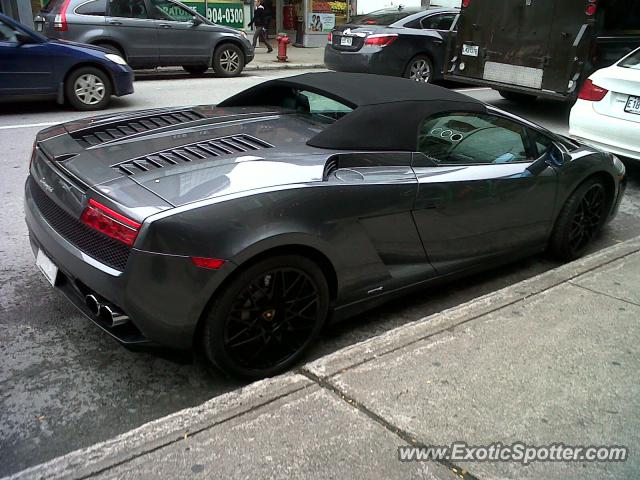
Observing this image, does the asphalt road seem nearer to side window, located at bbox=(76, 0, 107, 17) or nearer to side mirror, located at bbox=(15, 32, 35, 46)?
side mirror, located at bbox=(15, 32, 35, 46)

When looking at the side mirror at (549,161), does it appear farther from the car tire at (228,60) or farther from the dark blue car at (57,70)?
the car tire at (228,60)

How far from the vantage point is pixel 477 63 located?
10.4 meters

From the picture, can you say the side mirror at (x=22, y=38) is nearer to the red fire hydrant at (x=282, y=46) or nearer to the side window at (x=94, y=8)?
the side window at (x=94, y=8)

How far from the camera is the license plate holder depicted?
33.9ft

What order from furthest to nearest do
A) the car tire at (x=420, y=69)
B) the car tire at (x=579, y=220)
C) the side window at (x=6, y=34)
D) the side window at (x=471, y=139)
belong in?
the car tire at (x=420, y=69) → the side window at (x=6, y=34) → the car tire at (x=579, y=220) → the side window at (x=471, y=139)

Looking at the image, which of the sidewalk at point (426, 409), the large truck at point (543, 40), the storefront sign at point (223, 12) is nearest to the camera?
the sidewalk at point (426, 409)

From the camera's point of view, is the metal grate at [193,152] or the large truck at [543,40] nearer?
the metal grate at [193,152]

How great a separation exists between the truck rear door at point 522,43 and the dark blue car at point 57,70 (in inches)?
219

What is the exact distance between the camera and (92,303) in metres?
2.84

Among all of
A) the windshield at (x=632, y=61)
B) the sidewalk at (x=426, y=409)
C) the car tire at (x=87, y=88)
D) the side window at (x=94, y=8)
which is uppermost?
the side window at (x=94, y=8)

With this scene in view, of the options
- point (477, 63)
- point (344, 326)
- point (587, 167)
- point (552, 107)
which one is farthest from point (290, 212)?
point (552, 107)

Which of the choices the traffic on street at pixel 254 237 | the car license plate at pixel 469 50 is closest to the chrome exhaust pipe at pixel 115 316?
the traffic on street at pixel 254 237

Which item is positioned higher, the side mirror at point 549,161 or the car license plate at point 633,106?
the car license plate at point 633,106

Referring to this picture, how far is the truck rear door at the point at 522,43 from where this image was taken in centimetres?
881
